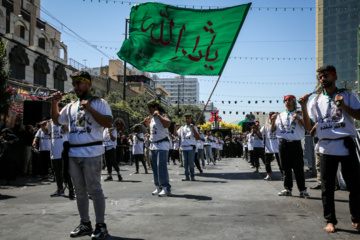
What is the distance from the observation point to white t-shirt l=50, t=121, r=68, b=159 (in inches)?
333

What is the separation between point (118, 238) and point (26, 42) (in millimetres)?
27478

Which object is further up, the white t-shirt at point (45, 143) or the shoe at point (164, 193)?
the white t-shirt at point (45, 143)

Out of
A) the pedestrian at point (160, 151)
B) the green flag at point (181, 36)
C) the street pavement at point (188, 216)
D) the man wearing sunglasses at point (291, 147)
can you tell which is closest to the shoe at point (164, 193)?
the pedestrian at point (160, 151)

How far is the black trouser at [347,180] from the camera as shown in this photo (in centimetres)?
466

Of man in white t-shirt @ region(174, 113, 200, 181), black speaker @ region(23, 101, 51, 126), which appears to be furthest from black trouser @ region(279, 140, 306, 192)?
black speaker @ region(23, 101, 51, 126)

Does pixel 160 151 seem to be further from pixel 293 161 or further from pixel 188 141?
pixel 188 141

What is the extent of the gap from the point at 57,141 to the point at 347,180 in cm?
631

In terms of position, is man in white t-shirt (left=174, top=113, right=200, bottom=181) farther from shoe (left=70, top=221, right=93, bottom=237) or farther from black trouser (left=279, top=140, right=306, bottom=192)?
shoe (left=70, top=221, right=93, bottom=237)

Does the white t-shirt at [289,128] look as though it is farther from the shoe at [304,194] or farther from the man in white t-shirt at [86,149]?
the man in white t-shirt at [86,149]

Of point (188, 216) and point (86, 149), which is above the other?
A: point (86, 149)

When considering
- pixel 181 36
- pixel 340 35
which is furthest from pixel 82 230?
pixel 340 35

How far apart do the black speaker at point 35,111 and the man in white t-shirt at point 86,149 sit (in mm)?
10437

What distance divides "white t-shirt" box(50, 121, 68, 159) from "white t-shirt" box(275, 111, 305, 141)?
4.85 m

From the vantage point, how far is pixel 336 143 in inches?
186
